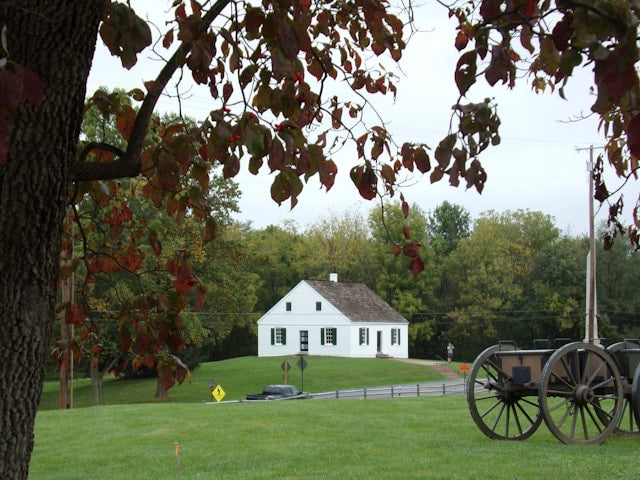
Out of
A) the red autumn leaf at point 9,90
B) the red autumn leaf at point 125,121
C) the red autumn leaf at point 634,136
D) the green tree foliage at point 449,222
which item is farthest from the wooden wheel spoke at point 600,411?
the green tree foliage at point 449,222

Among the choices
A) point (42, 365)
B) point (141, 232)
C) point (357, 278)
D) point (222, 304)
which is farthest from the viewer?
point (357, 278)

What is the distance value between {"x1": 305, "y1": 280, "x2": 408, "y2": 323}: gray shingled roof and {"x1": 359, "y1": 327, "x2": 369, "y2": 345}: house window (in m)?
0.77

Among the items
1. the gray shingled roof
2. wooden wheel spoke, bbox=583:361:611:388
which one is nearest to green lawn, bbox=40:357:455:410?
the gray shingled roof

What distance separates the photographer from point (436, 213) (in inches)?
3430

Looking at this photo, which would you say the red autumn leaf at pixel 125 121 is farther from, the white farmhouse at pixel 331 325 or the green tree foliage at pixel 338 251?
the green tree foliage at pixel 338 251

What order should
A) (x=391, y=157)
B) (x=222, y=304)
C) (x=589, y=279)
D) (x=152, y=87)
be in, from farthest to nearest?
(x=222, y=304), (x=589, y=279), (x=391, y=157), (x=152, y=87)

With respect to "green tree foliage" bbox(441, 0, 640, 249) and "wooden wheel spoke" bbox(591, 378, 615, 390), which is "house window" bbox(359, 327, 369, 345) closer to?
"wooden wheel spoke" bbox(591, 378, 615, 390)

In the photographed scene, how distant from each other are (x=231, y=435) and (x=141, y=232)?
9531mm

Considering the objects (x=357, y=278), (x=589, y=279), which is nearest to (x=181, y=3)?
(x=589, y=279)

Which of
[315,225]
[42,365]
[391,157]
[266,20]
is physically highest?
[315,225]

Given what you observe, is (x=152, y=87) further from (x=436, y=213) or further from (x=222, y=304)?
(x=436, y=213)

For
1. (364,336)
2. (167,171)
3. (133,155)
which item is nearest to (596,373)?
(133,155)

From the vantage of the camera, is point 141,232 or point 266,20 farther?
point 141,232

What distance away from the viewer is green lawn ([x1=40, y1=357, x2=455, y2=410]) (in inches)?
1599
